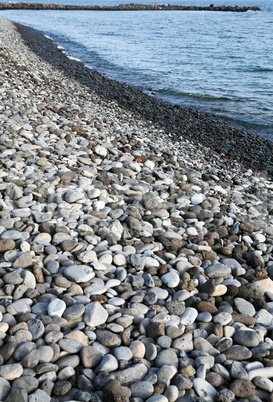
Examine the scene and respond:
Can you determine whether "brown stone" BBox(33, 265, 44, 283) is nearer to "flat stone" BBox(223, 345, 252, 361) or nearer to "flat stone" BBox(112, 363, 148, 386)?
"flat stone" BBox(112, 363, 148, 386)

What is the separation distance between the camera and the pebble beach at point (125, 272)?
198cm

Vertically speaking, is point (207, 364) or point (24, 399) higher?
point (24, 399)

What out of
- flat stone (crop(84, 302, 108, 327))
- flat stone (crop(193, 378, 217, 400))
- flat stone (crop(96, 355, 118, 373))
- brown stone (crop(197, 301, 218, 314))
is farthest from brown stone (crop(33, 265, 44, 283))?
flat stone (crop(193, 378, 217, 400))

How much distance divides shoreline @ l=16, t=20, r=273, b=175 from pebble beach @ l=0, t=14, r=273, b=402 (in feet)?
5.02

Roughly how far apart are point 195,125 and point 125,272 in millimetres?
6722

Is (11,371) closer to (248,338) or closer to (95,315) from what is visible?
(95,315)

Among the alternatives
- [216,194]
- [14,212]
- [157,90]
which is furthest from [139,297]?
[157,90]

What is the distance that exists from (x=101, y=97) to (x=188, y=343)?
8906 mm

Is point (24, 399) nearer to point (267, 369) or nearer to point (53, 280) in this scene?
point (53, 280)

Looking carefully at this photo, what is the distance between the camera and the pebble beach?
6.49 feet

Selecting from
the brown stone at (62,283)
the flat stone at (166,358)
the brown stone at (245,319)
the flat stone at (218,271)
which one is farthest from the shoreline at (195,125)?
the flat stone at (166,358)

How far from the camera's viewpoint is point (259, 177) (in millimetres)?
6469

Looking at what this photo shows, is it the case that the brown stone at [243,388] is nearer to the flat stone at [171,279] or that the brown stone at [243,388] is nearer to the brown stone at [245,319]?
the brown stone at [245,319]

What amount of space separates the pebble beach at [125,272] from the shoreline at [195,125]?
1.53 meters
